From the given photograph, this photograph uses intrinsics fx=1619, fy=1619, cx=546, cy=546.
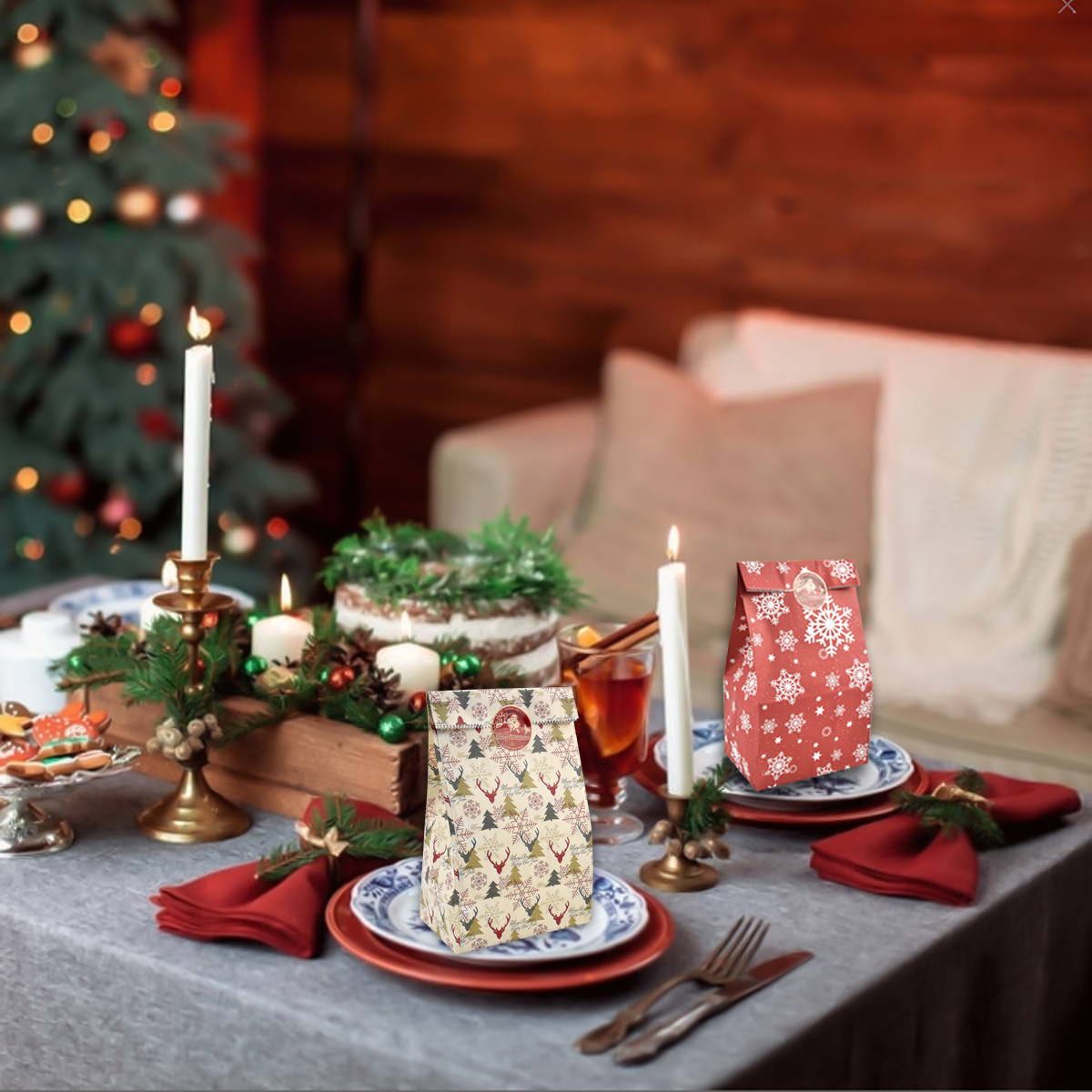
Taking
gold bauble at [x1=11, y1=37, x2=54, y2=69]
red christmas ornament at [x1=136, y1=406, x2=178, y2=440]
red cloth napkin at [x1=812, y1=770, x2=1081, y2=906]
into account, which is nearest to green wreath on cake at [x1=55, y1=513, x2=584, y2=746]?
red cloth napkin at [x1=812, y1=770, x2=1081, y2=906]

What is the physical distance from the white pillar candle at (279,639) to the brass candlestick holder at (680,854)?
1.23 feet

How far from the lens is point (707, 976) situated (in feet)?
3.49

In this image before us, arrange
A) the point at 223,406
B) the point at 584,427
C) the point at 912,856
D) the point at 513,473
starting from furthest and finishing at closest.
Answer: the point at 223,406 < the point at 584,427 < the point at 513,473 < the point at 912,856

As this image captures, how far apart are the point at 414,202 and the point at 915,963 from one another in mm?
3031

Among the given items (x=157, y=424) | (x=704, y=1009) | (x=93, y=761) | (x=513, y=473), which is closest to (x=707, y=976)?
(x=704, y=1009)

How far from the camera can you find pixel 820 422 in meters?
2.72

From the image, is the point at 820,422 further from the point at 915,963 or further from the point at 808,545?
the point at 915,963

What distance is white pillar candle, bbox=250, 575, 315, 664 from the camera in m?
1.43

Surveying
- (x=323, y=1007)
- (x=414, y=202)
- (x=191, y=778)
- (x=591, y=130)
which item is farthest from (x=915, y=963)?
(x=414, y=202)

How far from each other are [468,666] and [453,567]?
0.15m

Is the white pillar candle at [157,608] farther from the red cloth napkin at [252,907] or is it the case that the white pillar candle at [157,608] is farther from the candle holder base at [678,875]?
the candle holder base at [678,875]

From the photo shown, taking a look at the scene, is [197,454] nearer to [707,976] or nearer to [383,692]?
[383,692]

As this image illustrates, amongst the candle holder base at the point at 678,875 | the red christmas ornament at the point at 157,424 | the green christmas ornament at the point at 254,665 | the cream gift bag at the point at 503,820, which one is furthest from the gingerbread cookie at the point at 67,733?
the red christmas ornament at the point at 157,424

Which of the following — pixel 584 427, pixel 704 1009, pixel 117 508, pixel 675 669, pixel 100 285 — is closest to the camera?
pixel 704 1009
